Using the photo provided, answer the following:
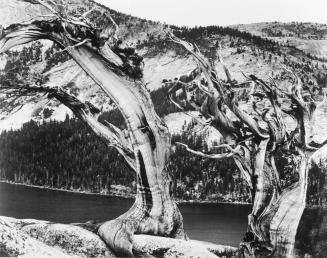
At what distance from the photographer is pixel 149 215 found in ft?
25.5

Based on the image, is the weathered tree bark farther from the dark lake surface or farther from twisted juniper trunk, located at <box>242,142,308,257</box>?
the dark lake surface

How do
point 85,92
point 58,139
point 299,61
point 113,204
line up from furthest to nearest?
point 299,61, point 85,92, point 58,139, point 113,204

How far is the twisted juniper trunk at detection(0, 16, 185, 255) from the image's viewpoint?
303 inches

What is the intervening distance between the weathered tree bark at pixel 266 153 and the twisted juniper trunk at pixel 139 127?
77 centimetres

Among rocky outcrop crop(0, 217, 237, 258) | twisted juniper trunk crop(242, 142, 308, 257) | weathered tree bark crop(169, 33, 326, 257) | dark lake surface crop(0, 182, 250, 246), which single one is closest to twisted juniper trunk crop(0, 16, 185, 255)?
rocky outcrop crop(0, 217, 237, 258)

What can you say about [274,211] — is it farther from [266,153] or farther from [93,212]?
[93,212]

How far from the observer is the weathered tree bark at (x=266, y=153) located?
8.08 metres

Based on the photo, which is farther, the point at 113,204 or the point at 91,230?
the point at 113,204

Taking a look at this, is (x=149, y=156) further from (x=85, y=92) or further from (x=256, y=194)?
(x=85, y=92)

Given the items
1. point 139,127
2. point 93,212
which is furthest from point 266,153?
point 93,212

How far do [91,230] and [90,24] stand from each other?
2.94 meters

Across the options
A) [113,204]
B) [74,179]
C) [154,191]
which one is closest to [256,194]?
[154,191]

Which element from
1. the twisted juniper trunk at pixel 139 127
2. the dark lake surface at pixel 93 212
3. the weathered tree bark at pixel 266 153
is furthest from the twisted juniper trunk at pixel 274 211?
the dark lake surface at pixel 93 212

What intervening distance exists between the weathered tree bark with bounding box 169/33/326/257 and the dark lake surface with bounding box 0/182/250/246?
2085 inches
